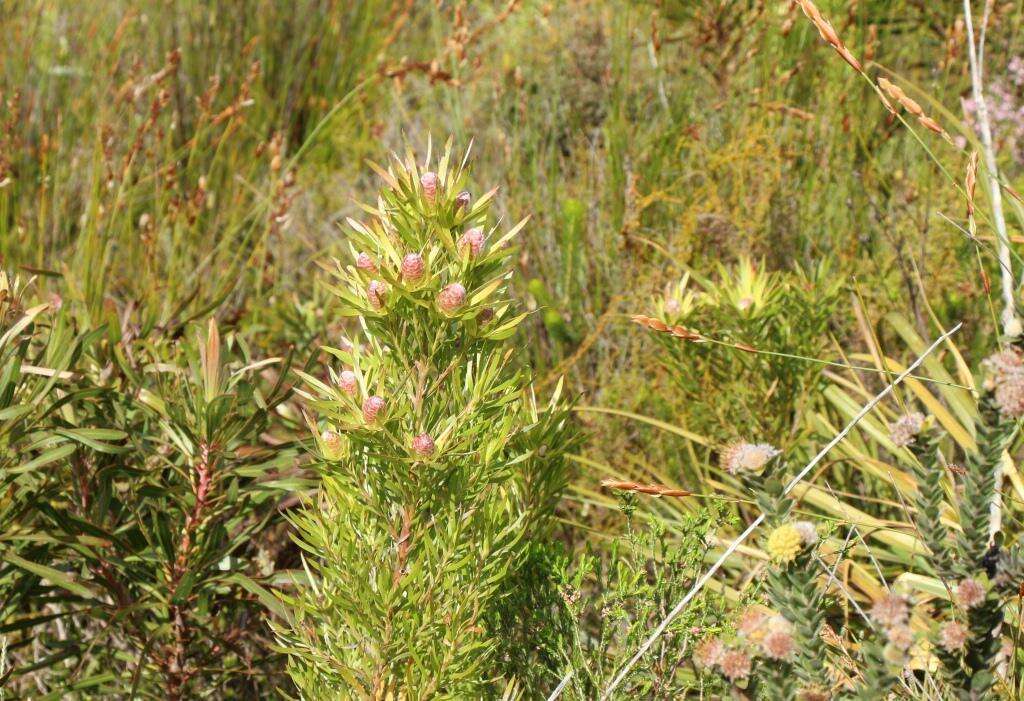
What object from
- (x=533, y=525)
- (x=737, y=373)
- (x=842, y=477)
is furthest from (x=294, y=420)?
(x=842, y=477)

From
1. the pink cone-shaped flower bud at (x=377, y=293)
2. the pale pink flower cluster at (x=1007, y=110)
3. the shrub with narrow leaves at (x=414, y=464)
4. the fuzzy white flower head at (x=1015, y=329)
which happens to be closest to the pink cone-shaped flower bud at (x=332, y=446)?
the shrub with narrow leaves at (x=414, y=464)

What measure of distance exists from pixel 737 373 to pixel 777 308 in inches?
5.6

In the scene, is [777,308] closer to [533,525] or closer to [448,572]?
[533,525]

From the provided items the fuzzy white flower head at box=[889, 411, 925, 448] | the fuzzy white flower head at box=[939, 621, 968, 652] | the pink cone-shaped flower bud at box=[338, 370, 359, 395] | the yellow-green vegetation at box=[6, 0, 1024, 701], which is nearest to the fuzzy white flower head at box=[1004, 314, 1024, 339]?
the yellow-green vegetation at box=[6, 0, 1024, 701]

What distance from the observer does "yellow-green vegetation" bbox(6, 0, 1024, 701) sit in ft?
3.32

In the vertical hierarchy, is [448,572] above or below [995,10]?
below

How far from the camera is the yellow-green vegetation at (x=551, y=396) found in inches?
39.8

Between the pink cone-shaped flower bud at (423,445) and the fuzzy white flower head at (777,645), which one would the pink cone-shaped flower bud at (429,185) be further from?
the fuzzy white flower head at (777,645)

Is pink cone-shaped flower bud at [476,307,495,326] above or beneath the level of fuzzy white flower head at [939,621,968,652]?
above

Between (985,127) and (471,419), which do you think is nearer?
(471,419)

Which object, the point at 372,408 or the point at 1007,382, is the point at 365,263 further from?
the point at 1007,382

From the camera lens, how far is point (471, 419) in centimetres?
104

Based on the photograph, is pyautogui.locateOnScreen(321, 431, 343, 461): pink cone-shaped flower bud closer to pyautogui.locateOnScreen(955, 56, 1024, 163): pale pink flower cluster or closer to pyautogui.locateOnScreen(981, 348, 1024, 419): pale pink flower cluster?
pyautogui.locateOnScreen(981, 348, 1024, 419): pale pink flower cluster

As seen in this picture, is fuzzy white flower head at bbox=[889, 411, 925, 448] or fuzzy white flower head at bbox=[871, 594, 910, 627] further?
fuzzy white flower head at bbox=[889, 411, 925, 448]
